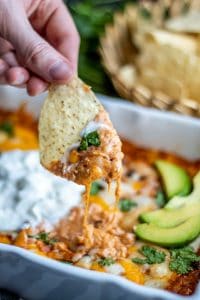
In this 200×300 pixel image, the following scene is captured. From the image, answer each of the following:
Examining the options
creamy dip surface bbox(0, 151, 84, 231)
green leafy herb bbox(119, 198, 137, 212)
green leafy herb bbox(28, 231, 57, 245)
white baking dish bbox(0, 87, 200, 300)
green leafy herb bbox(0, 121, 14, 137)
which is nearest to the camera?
white baking dish bbox(0, 87, 200, 300)

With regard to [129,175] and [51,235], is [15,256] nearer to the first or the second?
[51,235]

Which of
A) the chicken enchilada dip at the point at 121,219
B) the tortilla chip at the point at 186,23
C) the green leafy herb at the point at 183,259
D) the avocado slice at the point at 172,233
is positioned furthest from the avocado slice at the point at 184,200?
the tortilla chip at the point at 186,23

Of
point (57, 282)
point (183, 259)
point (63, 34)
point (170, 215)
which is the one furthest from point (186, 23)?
point (57, 282)

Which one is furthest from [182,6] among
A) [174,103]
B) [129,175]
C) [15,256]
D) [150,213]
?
[15,256]

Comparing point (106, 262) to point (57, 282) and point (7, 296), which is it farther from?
point (7, 296)

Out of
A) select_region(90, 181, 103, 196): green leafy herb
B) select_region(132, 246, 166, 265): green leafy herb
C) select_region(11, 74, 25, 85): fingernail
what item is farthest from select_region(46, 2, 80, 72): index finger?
select_region(132, 246, 166, 265): green leafy herb

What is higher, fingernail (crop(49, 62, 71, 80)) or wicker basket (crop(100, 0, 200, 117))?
fingernail (crop(49, 62, 71, 80))

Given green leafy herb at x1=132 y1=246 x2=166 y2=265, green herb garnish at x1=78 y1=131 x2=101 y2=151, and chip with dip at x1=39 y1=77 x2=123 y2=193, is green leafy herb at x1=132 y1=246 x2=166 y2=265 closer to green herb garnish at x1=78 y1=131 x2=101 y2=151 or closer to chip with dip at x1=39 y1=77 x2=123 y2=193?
chip with dip at x1=39 y1=77 x2=123 y2=193
